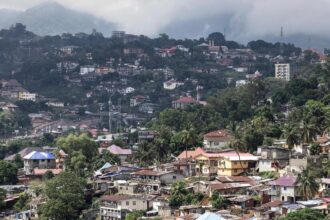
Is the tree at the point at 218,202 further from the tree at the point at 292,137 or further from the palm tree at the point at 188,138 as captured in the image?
the palm tree at the point at 188,138

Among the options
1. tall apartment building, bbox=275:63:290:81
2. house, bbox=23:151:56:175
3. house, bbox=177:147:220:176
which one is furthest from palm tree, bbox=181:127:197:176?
tall apartment building, bbox=275:63:290:81

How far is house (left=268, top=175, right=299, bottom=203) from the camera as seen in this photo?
30.7m

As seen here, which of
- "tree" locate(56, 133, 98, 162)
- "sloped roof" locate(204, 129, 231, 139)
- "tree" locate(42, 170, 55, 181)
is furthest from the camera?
"tree" locate(56, 133, 98, 162)

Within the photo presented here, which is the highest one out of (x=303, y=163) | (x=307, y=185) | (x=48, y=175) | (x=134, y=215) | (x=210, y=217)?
(x=303, y=163)

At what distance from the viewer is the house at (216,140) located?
42188 mm

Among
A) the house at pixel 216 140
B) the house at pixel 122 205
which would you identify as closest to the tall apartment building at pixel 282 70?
the house at pixel 216 140

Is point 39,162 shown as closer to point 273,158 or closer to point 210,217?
point 273,158

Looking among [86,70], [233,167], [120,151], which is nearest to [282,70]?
[86,70]

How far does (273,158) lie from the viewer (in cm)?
3525

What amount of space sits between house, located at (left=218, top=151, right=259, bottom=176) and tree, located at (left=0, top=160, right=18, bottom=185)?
10.6m

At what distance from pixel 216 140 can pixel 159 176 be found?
7.64m

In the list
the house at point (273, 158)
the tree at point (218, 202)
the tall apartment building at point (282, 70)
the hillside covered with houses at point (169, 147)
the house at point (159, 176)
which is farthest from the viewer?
the tall apartment building at point (282, 70)

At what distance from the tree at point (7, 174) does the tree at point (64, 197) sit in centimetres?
606

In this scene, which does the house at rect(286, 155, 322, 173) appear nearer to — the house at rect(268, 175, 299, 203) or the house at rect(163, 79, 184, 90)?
the house at rect(268, 175, 299, 203)
